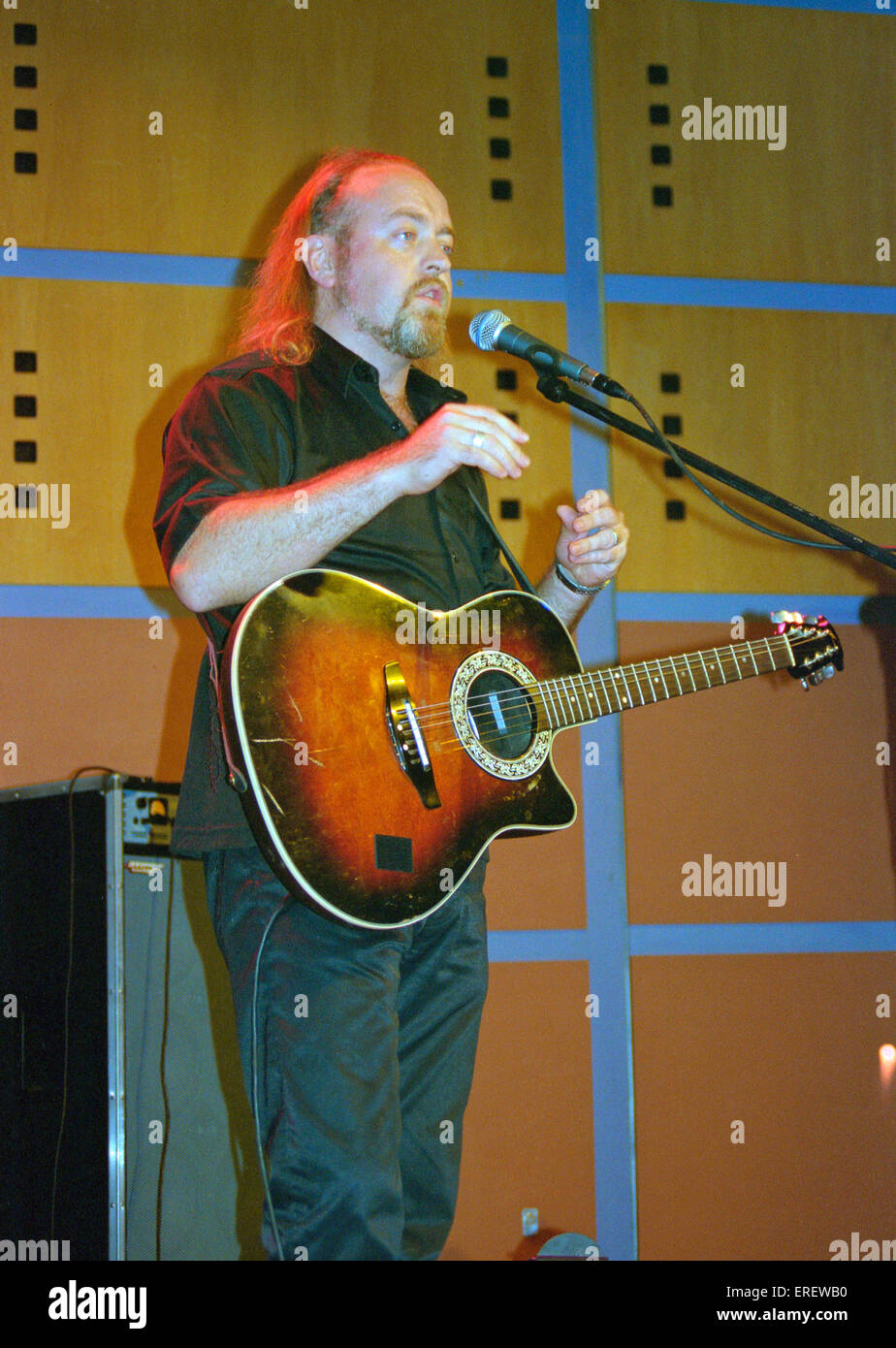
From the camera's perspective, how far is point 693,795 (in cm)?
341

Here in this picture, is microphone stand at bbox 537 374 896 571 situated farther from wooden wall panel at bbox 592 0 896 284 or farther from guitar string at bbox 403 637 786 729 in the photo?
wooden wall panel at bbox 592 0 896 284

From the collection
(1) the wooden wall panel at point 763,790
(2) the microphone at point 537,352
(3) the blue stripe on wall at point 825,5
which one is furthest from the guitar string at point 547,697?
(3) the blue stripe on wall at point 825,5

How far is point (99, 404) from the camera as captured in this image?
10.6 feet

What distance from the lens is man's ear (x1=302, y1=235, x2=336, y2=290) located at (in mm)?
2301

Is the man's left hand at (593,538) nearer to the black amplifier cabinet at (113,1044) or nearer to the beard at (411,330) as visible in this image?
the beard at (411,330)

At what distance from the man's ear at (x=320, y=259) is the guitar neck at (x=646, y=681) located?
0.84 m

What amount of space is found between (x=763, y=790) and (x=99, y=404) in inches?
79.0

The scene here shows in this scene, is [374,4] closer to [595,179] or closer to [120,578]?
[595,179]

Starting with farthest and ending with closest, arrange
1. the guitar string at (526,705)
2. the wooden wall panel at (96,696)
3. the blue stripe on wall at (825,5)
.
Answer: the blue stripe on wall at (825,5) < the wooden wall panel at (96,696) < the guitar string at (526,705)

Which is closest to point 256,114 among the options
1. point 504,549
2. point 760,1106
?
point 504,549

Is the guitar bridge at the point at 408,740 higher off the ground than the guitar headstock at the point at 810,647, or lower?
lower

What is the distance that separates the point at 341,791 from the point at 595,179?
249cm

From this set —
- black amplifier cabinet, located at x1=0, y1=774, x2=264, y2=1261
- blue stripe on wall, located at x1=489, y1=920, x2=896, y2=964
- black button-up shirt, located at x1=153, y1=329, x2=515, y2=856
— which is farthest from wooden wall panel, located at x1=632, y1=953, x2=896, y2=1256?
black button-up shirt, located at x1=153, y1=329, x2=515, y2=856

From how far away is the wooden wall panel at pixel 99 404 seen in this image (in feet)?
10.4
